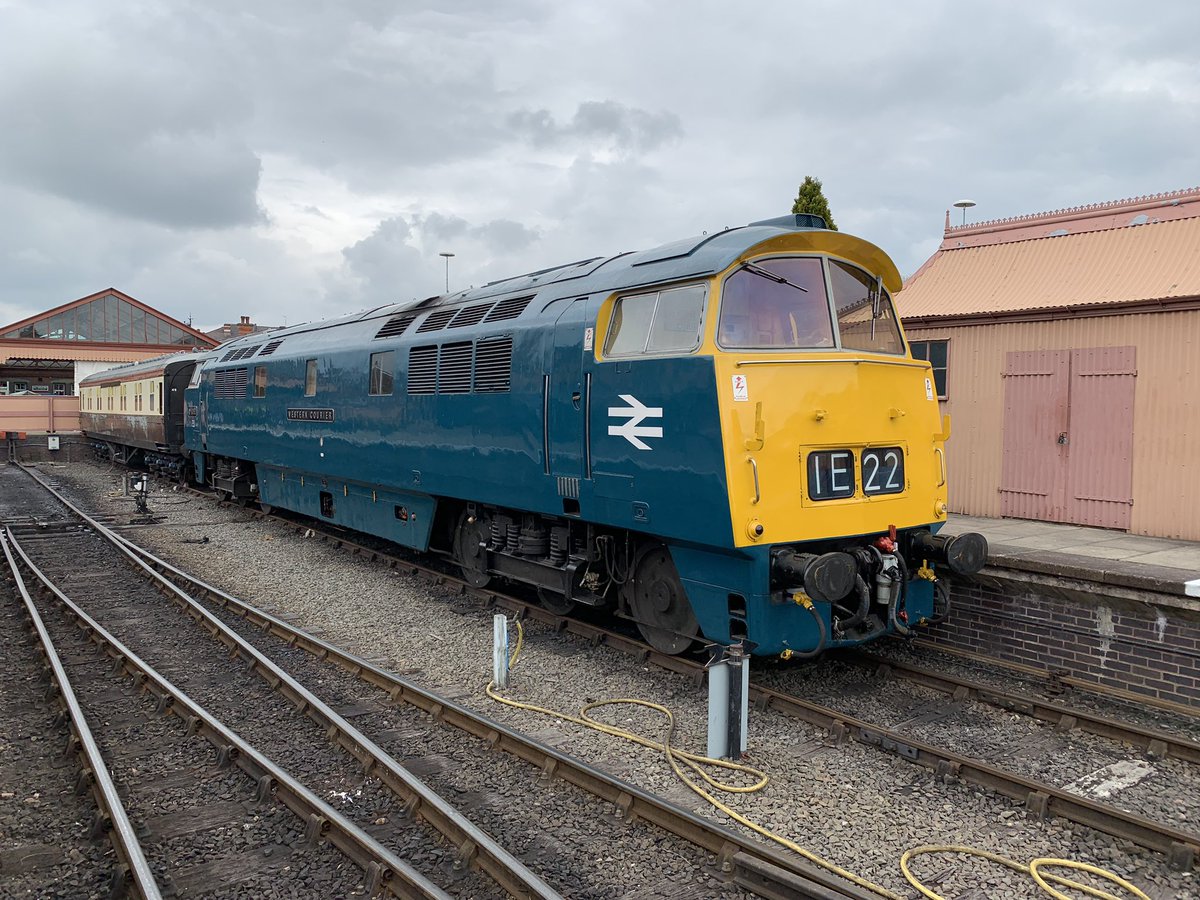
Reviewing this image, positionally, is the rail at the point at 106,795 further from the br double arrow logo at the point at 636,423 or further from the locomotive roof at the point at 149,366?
the locomotive roof at the point at 149,366

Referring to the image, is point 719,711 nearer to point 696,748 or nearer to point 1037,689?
point 696,748

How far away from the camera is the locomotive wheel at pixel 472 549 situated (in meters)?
9.73

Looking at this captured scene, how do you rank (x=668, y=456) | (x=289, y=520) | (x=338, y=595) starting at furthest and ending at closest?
(x=289, y=520), (x=338, y=595), (x=668, y=456)

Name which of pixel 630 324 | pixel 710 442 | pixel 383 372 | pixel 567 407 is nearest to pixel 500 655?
pixel 567 407

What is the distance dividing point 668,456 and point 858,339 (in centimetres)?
185

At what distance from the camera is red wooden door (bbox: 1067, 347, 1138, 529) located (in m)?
10.2

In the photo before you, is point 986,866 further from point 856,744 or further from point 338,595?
point 338,595

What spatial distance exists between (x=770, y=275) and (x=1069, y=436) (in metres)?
6.04

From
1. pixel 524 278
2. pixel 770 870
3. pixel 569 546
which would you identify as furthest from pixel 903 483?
pixel 524 278

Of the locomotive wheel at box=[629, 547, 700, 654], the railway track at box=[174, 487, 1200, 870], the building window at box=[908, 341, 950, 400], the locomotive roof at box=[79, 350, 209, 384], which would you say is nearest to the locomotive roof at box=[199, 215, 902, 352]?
the locomotive wheel at box=[629, 547, 700, 654]

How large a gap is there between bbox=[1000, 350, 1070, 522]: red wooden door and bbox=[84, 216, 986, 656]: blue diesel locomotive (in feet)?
14.0

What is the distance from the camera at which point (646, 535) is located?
23.8 feet

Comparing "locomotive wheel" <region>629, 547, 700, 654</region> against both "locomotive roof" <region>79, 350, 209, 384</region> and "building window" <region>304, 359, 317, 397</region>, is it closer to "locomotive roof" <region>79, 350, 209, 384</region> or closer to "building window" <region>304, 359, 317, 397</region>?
"building window" <region>304, 359, 317, 397</region>

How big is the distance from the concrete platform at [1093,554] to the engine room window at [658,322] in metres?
3.68
